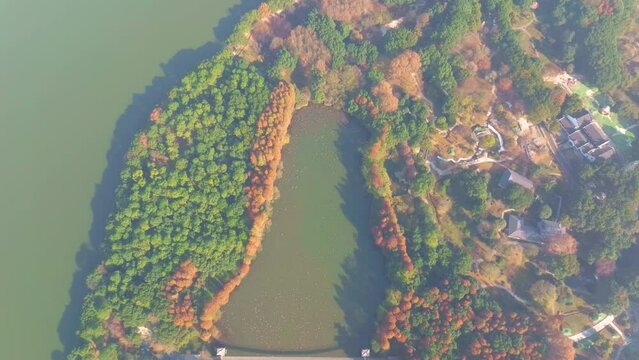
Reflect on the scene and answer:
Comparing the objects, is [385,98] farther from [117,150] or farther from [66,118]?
[66,118]

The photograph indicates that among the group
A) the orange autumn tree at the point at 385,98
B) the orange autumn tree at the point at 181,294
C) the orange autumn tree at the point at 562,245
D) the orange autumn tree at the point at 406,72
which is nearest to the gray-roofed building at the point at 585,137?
the orange autumn tree at the point at 562,245

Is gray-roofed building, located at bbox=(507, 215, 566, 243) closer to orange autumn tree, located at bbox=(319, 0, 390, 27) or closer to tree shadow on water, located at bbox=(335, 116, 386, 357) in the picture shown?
tree shadow on water, located at bbox=(335, 116, 386, 357)

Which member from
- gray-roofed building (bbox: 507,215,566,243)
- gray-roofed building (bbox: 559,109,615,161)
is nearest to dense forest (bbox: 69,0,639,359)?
gray-roofed building (bbox: 507,215,566,243)

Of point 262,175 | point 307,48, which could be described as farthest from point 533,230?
point 307,48

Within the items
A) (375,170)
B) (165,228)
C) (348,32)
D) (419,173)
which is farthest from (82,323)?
(348,32)

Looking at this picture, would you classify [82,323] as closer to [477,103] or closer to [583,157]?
[477,103]

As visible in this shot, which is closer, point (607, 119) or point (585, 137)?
point (585, 137)

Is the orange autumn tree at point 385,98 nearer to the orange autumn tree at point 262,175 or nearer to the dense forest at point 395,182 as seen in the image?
the dense forest at point 395,182
